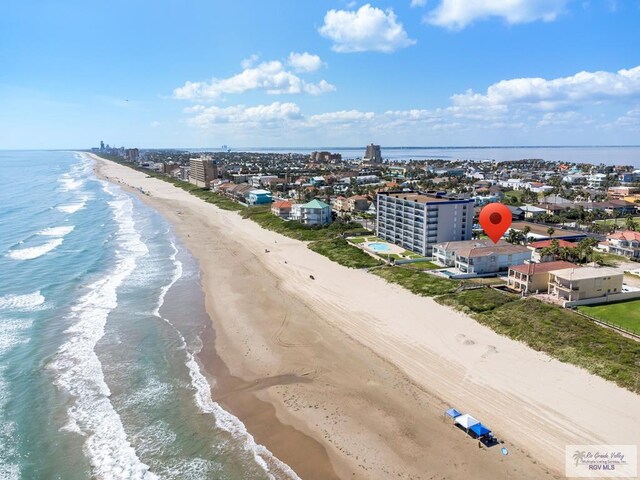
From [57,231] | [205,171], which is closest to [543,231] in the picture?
[57,231]

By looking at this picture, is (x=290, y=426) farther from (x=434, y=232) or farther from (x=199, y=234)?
(x=199, y=234)

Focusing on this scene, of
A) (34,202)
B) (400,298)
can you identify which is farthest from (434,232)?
(34,202)

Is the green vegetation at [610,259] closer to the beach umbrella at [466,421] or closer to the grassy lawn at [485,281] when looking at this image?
the grassy lawn at [485,281]

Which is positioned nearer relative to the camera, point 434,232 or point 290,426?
point 290,426

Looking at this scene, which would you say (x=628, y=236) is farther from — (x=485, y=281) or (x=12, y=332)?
(x=12, y=332)

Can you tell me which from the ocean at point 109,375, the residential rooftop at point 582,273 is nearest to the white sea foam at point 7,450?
the ocean at point 109,375

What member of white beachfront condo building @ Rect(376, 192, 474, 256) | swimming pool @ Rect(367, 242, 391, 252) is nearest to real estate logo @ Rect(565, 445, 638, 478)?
white beachfront condo building @ Rect(376, 192, 474, 256)

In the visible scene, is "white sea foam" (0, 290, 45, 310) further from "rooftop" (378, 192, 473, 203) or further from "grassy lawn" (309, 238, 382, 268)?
"rooftop" (378, 192, 473, 203)
